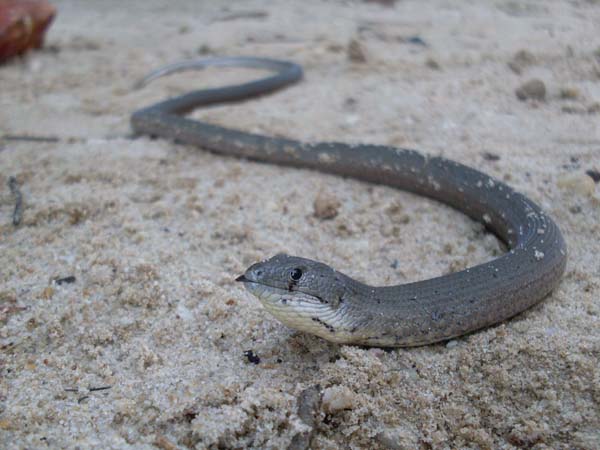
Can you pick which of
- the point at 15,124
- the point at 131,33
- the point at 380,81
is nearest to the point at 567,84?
the point at 380,81

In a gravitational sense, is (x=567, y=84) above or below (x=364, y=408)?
above

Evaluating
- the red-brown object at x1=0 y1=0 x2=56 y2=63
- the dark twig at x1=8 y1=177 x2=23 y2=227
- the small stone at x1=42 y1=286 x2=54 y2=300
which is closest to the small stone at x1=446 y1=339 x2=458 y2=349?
the small stone at x1=42 y1=286 x2=54 y2=300

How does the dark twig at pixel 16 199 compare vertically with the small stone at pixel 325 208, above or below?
below

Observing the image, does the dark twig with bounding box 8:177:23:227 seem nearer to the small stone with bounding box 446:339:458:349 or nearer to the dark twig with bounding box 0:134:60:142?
the dark twig with bounding box 0:134:60:142

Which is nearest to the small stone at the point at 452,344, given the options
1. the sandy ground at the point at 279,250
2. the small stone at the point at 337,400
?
the sandy ground at the point at 279,250

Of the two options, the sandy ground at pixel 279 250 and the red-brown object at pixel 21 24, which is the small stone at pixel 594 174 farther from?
the red-brown object at pixel 21 24

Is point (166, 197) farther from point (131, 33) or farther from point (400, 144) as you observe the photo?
point (131, 33)

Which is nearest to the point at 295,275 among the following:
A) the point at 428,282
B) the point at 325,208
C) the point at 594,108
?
the point at 428,282
